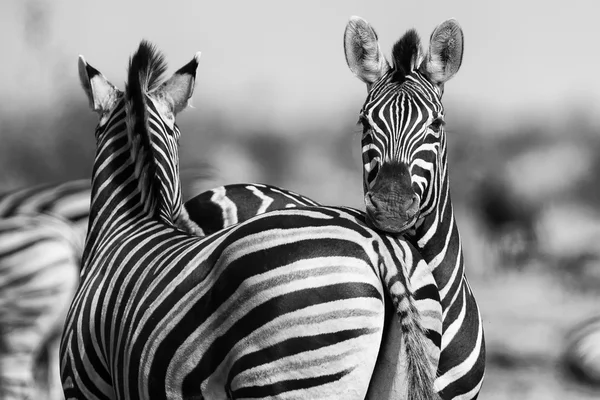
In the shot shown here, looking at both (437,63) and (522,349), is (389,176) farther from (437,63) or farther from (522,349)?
A: (522,349)

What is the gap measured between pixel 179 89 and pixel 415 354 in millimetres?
2690

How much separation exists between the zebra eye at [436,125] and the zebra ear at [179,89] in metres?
1.81

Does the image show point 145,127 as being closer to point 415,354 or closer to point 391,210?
point 391,210

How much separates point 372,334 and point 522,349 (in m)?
6.14

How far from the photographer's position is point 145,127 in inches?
178

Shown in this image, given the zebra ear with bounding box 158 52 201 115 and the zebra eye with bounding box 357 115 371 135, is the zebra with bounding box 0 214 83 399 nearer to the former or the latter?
the zebra ear with bounding box 158 52 201 115

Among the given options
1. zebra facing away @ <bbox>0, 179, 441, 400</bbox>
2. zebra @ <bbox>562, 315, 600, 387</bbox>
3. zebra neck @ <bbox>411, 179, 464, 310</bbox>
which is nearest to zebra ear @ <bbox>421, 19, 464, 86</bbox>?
zebra neck @ <bbox>411, 179, 464, 310</bbox>

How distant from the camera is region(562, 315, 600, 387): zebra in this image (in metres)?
8.46

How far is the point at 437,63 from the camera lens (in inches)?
168

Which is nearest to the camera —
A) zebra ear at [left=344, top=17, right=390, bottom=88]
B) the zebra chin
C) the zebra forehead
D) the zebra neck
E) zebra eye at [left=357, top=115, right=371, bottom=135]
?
the zebra chin

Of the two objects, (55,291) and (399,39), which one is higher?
(399,39)

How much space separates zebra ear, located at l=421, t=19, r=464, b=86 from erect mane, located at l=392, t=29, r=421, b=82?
0.09 metres

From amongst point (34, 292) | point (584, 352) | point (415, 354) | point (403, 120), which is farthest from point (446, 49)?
point (584, 352)

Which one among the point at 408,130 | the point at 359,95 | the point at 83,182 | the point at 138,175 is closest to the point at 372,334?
the point at 408,130
